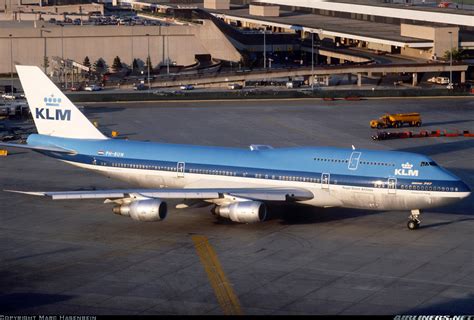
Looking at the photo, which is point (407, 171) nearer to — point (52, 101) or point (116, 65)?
point (52, 101)

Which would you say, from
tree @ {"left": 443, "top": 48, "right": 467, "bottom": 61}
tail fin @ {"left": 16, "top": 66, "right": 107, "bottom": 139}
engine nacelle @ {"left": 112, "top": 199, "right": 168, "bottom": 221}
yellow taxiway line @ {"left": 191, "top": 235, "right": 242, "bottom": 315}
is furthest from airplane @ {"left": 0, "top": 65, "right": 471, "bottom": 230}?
tree @ {"left": 443, "top": 48, "right": 467, "bottom": 61}

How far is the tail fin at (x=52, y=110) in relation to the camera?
231 ft

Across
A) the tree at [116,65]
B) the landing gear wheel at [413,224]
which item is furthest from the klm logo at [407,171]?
the tree at [116,65]

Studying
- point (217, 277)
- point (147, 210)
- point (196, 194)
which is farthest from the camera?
point (196, 194)

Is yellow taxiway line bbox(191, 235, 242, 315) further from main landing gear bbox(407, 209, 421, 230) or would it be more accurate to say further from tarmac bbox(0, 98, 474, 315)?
main landing gear bbox(407, 209, 421, 230)

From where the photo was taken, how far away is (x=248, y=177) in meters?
63.7

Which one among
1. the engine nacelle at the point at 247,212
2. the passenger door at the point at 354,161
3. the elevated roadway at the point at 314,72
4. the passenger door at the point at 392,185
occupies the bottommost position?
the engine nacelle at the point at 247,212

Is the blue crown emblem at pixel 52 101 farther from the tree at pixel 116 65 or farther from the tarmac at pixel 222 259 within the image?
the tree at pixel 116 65

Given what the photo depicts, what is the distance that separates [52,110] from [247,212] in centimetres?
2058

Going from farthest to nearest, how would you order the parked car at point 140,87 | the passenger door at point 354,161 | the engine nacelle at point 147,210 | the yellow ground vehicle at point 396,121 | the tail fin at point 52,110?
the parked car at point 140,87 → the yellow ground vehicle at point 396,121 → the tail fin at point 52,110 → the passenger door at point 354,161 → the engine nacelle at point 147,210

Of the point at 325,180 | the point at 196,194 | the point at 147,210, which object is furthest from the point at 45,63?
the point at 325,180

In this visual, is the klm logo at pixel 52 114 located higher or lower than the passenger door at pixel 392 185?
higher

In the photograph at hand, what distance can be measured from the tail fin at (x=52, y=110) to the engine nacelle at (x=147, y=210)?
41.4 ft

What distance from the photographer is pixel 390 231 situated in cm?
6066
